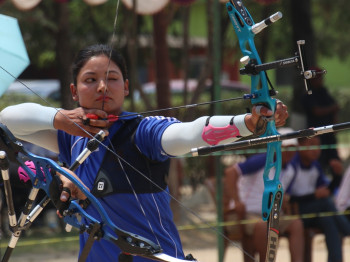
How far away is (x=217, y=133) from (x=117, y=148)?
0.40 m

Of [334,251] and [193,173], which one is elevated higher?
[193,173]

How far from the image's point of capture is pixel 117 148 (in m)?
2.56

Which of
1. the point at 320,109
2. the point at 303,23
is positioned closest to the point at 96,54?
the point at 320,109

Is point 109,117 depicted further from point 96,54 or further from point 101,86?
point 96,54

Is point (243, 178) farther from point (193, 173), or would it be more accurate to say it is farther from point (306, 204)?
point (193, 173)

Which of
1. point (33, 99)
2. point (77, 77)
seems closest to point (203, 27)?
point (33, 99)

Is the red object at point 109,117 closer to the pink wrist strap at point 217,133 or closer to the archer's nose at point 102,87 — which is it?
the archer's nose at point 102,87

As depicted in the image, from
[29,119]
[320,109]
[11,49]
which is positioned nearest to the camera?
[29,119]

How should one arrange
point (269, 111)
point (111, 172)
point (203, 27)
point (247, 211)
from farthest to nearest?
point (203, 27) < point (247, 211) < point (111, 172) < point (269, 111)

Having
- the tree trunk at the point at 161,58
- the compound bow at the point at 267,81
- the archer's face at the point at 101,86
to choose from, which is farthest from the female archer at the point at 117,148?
the tree trunk at the point at 161,58

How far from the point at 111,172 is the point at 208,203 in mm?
4057

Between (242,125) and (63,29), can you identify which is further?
(63,29)

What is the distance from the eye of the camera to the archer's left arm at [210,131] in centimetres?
230

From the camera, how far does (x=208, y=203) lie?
21.4 feet
